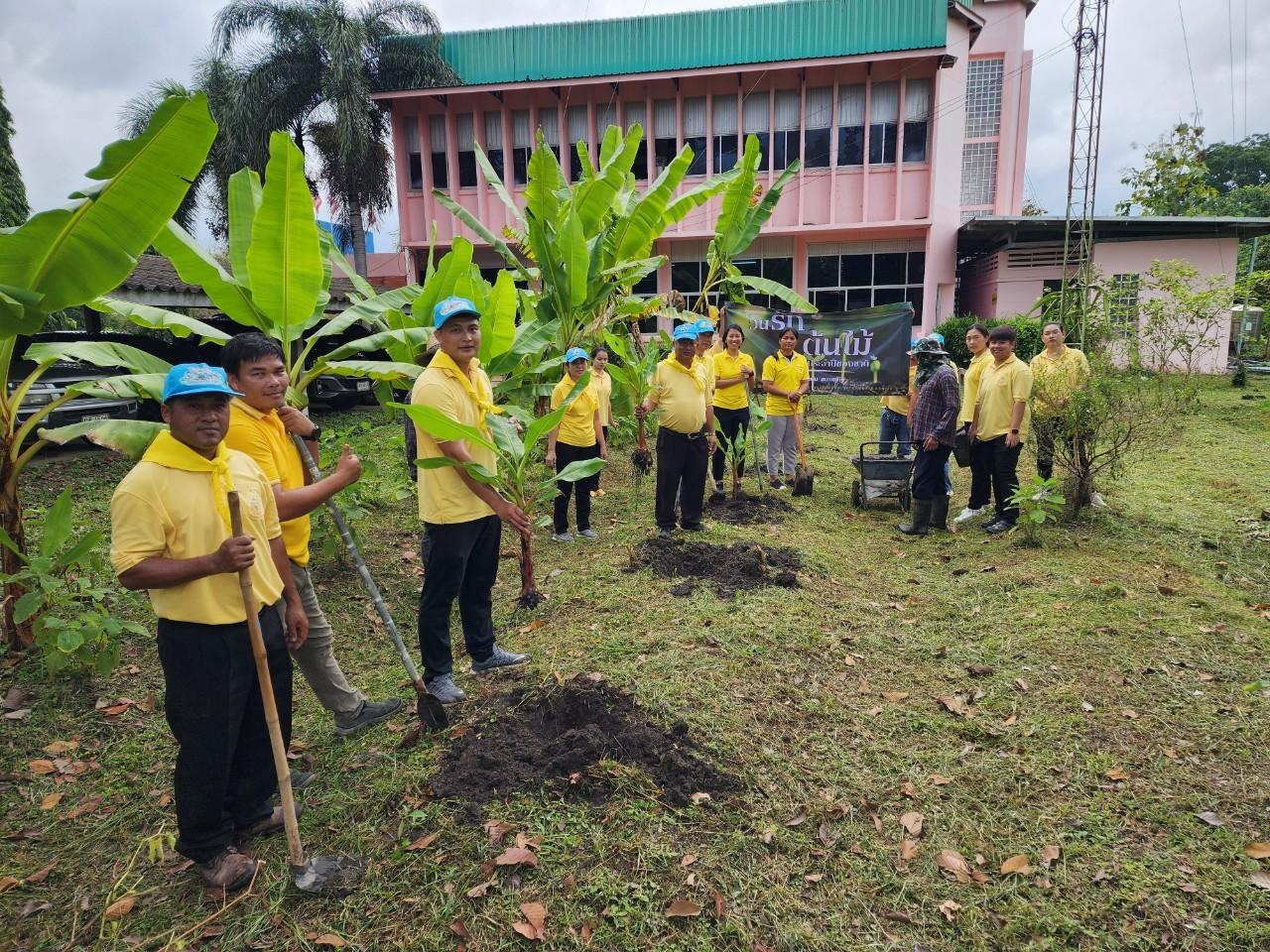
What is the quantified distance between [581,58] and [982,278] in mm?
13910

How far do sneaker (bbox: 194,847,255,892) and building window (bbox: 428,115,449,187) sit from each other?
22834 millimetres

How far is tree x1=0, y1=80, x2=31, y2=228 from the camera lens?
16297mm

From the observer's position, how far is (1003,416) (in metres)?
6.76

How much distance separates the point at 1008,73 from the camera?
25.8 meters

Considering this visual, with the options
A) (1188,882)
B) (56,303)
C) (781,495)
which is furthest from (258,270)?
(781,495)

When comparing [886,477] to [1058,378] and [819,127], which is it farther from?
[819,127]

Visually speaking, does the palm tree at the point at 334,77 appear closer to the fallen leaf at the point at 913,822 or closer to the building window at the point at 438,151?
the building window at the point at 438,151

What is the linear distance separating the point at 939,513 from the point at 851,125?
56.3 feet

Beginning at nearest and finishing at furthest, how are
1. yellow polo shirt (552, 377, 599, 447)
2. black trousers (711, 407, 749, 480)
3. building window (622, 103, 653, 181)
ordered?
yellow polo shirt (552, 377, 599, 447) → black trousers (711, 407, 749, 480) → building window (622, 103, 653, 181)

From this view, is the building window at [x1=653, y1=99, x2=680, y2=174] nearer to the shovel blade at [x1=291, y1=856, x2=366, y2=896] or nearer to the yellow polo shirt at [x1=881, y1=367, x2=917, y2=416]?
the yellow polo shirt at [x1=881, y1=367, x2=917, y2=416]

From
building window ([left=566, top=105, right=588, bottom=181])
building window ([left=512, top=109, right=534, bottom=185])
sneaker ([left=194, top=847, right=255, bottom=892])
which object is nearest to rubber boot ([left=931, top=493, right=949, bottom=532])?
sneaker ([left=194, top=847, right=255, bottom=892])

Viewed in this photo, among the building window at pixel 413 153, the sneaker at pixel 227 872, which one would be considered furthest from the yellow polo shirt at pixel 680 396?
the building window at pixel 413 153

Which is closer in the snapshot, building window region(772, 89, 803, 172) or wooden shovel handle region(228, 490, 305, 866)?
wooden shovel handle region(228, 490, 305, 866)

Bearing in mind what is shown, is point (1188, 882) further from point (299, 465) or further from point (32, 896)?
point (32, 896)
